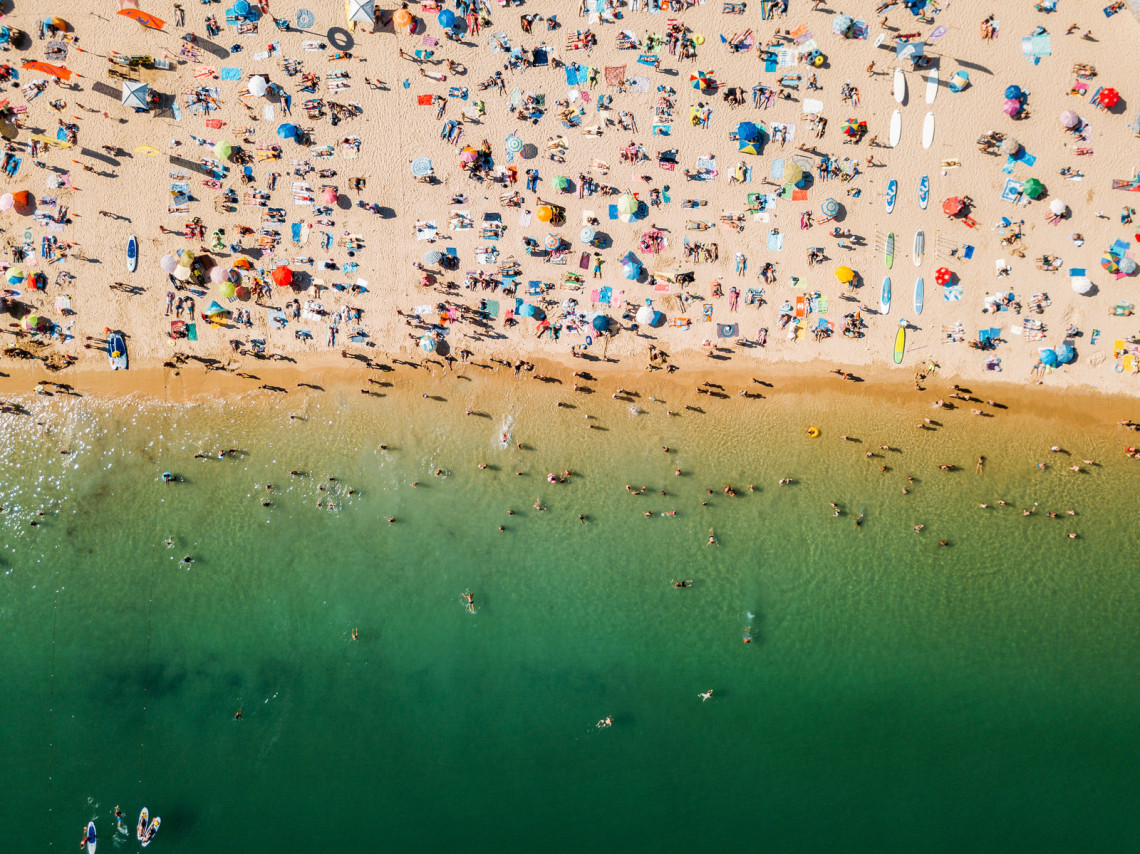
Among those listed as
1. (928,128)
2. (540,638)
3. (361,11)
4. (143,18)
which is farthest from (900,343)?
(143,18)

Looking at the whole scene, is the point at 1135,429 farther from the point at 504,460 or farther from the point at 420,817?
the point at 420,817

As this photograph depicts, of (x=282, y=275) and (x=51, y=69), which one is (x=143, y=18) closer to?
(x=51, y=69)

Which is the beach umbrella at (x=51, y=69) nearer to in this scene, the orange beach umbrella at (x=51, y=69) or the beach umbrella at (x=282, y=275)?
the orange beach umbrella at (x=51, y=69)

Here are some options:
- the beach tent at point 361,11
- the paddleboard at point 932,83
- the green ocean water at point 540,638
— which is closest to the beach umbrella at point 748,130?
the paddleboard at point 932,83

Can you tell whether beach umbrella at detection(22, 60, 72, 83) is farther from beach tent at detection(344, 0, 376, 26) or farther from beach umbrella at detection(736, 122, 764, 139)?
beach umbrella at detection(736, 122, 764, 139)

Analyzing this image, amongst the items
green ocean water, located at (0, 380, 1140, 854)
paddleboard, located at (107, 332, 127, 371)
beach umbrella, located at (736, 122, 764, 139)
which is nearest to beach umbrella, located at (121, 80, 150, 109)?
paddleboard, located at (107, 332, 127, 371)

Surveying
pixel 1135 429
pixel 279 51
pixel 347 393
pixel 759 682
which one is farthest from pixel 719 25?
pixel 759 682

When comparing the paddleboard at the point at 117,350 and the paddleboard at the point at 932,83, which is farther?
the paddleboard at the point at 117,350

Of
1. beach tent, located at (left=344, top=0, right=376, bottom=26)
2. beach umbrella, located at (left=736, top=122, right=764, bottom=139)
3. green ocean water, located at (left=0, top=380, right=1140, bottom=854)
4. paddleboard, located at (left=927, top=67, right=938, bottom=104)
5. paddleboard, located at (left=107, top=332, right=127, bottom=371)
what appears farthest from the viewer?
paddleboard, located at (left=107, top=332, right=127, bottom=371)
